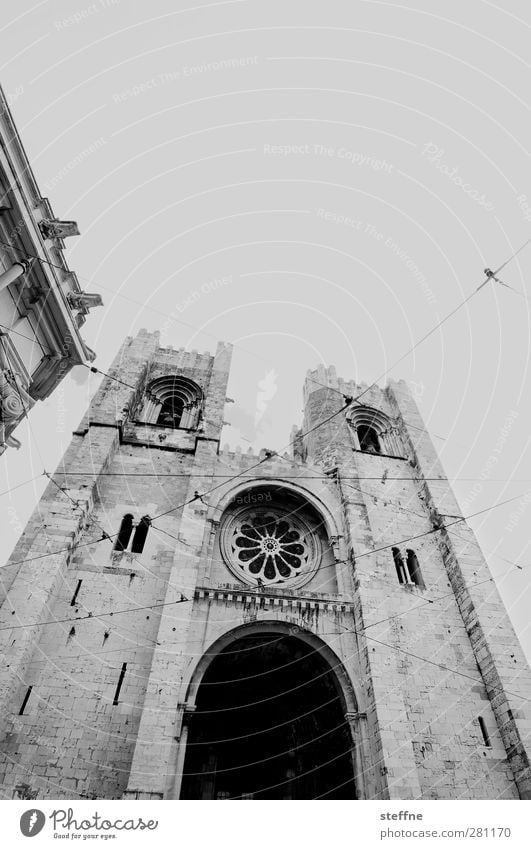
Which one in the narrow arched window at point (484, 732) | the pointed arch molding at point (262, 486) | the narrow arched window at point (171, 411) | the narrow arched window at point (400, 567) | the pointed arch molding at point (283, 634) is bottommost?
the narrow arched window at point (484, 732)

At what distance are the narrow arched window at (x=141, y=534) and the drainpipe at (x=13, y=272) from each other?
26.5 ft

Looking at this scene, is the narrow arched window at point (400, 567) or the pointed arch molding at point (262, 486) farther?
the pointed arch molding at point (262, 486)

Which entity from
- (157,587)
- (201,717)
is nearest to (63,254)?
(157,587)

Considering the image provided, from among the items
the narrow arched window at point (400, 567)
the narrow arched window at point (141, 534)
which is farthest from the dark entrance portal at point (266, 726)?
the narrow arched window at point (141, 534)

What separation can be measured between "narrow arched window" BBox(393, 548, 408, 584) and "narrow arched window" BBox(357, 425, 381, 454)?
→ 668cm

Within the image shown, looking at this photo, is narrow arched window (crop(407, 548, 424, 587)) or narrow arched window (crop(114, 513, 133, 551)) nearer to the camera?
narrow arched window (crop(114, 513, 133, 551))

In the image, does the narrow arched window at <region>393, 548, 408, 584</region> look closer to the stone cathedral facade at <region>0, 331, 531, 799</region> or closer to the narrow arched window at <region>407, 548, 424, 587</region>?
the stone cathedral facade at <region>0, 331, 531, 799</region>

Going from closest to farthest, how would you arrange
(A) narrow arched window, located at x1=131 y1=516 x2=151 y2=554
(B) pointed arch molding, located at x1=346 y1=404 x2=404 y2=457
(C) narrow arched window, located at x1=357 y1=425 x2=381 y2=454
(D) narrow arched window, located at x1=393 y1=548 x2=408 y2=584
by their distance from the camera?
(A) narrow arched window, located at x1=131 y1=516 x2=151 y2=554 → (D) narrow arched window, located at x1=393 y1=548 x2=408 y2=584 → (B) pointed arch molding, located at x1=346 y1=404 x2=404 y2=457 → (C) narrow arched window, located at x1=357 y1=425 x2=381 y2=454

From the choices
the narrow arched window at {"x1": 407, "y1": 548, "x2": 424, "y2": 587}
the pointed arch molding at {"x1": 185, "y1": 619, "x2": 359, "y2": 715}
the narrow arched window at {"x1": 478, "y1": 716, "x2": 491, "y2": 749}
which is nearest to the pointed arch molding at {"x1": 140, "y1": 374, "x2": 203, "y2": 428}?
the pointed arch molding at {"x1": 185, "y1": 619, "x2": 359, "y2": 715}

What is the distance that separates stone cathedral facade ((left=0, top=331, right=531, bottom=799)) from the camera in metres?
9.85

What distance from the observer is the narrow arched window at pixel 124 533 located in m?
13.5

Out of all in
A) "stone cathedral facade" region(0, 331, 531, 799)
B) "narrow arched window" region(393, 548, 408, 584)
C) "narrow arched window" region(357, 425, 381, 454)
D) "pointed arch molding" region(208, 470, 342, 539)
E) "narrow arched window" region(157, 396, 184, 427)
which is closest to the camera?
"stone cathedral facade" region(0, 331, 531, 799)

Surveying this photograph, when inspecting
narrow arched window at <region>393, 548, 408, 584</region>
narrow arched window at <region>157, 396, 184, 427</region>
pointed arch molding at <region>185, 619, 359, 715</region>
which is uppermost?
narrow arched window at <region>157, 396, 184, 427</region>

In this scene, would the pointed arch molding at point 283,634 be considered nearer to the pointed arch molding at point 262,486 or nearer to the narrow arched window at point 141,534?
the pointed arch molding at point 262,486
